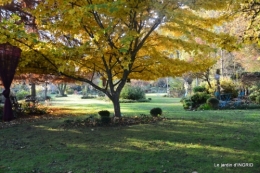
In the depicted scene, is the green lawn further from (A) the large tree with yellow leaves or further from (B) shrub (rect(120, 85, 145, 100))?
(B) shrub (rect(120, 85, 145, 100))

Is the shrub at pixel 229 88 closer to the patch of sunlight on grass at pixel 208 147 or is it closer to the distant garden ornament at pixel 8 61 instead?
the patch of sunlight on grass at pixel 208 147

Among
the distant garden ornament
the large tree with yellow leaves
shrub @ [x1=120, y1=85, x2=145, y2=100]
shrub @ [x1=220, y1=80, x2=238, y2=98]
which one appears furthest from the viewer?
shrub @ [x1=120, y1=85, x2=145, y2=100]

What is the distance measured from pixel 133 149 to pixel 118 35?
430cm

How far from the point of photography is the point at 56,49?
6734 millimetres

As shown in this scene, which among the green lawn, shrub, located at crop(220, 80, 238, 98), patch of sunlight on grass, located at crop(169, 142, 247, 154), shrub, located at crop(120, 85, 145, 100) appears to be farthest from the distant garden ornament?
shrub, located at crop(120, 85, 145, 100)

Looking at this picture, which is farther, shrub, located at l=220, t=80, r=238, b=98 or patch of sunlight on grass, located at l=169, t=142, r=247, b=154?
shrub, located at l=220, t=80, r=238, b=98

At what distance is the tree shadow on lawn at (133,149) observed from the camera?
4452 mm

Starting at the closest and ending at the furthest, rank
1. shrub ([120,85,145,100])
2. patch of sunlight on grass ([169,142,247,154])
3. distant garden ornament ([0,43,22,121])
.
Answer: patch of sunlight on grass ([169,142,247,154]), distant garden ornament ([0,43,22,121]), shrub ([120,85,145,100])

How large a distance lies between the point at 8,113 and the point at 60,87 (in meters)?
34.1

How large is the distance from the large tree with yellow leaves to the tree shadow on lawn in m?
1.93

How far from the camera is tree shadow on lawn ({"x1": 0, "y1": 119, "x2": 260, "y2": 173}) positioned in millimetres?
4452

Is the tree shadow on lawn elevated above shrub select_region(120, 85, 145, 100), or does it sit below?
below

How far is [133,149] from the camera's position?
214 inches

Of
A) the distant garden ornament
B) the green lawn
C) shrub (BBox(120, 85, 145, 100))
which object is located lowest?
the green lawn
